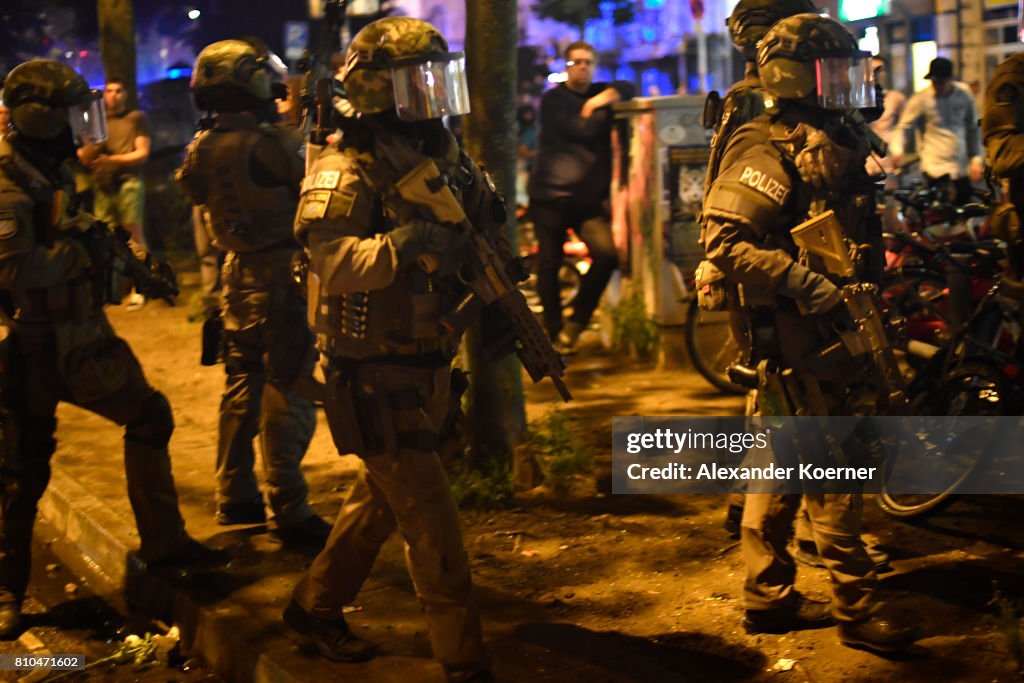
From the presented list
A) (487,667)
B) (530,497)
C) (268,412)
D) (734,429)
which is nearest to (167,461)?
(268,412)

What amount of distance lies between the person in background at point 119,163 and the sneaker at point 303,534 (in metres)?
6.41

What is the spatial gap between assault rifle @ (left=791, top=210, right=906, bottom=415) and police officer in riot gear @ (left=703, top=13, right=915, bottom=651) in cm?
3

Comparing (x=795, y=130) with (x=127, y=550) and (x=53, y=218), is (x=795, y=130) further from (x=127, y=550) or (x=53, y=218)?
(x=127, y=550)

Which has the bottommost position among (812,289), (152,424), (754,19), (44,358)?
(152,424)

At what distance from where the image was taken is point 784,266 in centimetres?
425

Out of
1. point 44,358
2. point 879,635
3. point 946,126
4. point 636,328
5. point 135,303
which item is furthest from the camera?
point 135,303

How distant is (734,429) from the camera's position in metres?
6.59

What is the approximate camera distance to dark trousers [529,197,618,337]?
9.05 meters

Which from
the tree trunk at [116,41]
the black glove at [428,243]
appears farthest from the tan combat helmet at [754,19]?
Result: the tree trunk at [116,41]

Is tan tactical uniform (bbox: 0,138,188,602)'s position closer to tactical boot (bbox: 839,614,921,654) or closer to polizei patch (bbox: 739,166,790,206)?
polizei patch (bbox: 739,166,790,206)

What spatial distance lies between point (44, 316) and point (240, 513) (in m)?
1.46

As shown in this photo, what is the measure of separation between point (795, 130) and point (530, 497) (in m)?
2.44

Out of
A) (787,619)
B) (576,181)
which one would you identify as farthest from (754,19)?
(576,181)

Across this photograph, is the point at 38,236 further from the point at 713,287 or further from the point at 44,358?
the point at 713,287
